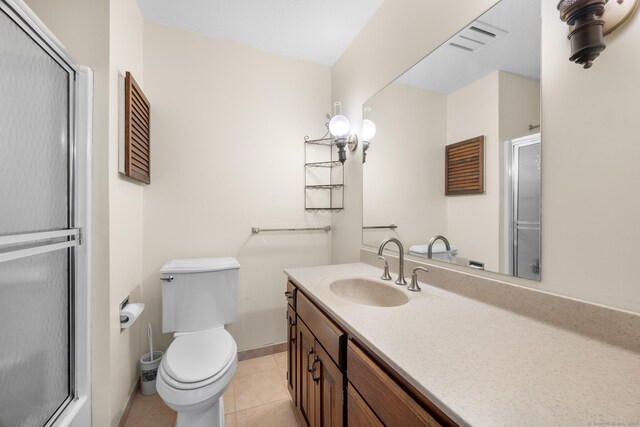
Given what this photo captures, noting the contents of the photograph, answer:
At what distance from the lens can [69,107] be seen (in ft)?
3.87

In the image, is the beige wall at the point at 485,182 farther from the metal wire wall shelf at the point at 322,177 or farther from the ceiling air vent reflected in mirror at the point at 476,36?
the metal wire wall shelf at the point at 322,177

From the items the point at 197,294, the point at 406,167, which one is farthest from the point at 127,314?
the point at 406,167

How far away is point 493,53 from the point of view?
3.54ft

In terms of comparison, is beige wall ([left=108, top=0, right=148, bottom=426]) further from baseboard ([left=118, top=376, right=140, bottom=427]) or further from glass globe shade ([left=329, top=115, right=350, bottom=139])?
glass globe shade ([left=329, top=115, right=350, bottom=139])

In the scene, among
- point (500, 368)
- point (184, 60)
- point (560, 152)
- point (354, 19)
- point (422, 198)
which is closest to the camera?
point (500, 368)

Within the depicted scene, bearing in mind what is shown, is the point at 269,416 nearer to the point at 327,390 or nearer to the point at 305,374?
the point at 305,374

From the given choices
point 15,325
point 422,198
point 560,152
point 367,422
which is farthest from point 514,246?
point 15,325

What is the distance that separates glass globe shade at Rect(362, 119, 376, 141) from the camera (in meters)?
1.81

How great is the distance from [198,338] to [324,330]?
93 cm

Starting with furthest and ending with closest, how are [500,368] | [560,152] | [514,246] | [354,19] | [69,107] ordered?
[354,19], [69,107], [514,246], [560,152], [500,368]

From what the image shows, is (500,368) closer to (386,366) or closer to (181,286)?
(386,366)

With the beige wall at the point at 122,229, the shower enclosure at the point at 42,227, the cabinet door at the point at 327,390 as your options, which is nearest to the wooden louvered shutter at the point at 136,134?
the beige wall at the point at 122,229

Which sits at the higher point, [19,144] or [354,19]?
[354,19]

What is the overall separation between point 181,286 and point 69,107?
111 cm
